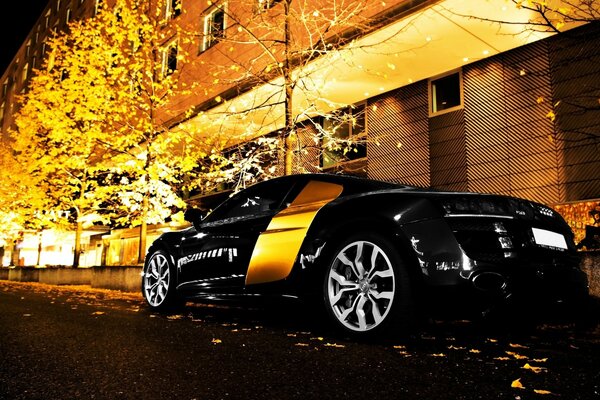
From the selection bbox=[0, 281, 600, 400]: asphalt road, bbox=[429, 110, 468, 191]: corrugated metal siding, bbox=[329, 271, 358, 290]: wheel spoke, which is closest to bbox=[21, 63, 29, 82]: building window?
bbox=[429, 110, 468, 191]: corrugated metal siding

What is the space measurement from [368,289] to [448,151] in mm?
8726

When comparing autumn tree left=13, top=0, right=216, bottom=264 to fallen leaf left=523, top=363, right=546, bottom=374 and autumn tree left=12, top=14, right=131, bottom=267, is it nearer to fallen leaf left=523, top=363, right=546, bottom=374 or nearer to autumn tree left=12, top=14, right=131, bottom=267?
autumn tree left=12, top=14, right=131, bottom=267

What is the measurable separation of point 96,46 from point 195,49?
137 inches

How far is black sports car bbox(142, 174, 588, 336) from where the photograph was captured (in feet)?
10.1

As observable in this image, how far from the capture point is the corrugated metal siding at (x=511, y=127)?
9.80 meters

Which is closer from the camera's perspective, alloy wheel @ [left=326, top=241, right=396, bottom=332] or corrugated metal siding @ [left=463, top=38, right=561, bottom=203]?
alloy wheel @ [left=326, top=241, right=396, bottom=332]

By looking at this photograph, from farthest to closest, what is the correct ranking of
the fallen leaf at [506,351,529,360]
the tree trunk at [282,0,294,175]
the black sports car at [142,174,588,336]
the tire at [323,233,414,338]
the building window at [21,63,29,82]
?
the building window at [21,63,29,82], the tree trunk at [282,0,294,175], the tire at [323,233,414,338], the black sports car at [142,174,588,336], the fallen leaf at [506,351,529,360]

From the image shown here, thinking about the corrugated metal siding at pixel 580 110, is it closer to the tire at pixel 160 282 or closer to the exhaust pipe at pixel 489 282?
the exhaust pipe at pixel 489 282

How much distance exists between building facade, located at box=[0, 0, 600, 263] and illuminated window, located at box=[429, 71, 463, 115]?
3 centimetres

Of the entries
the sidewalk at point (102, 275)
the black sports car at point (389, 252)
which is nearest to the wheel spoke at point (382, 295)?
the black sports car at point (389, 252)

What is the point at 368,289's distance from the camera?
347 centimetres

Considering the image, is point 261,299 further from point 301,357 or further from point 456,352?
point 456,352

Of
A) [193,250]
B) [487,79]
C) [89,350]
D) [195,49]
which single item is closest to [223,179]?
[193,250]

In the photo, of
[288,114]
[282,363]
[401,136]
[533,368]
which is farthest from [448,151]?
[282,363]
